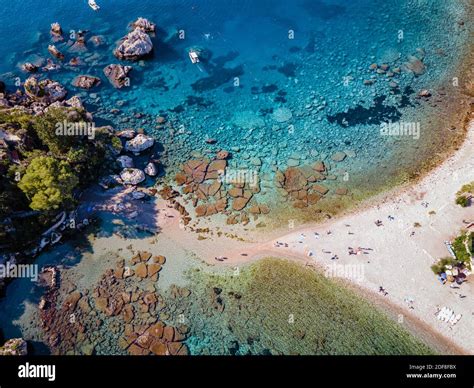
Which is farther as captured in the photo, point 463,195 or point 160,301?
point 463,195

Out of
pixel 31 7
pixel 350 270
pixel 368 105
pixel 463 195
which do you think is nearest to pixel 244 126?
pixel 368 105

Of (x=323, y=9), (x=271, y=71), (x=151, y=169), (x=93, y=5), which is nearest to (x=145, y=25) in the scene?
(x=93, y=5)

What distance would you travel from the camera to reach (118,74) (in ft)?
172

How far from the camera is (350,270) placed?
122ft

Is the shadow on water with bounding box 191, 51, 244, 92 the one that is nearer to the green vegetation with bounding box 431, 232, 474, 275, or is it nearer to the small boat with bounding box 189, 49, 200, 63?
the small boat with bounding box 189, 49, 200, 63

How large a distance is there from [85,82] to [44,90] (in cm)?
500

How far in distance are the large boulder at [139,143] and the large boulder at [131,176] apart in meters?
3.07

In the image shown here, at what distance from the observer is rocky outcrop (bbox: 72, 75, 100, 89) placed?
51.5 meters

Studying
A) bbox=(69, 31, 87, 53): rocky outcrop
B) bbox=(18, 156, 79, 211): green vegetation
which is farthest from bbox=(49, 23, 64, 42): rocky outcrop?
bbox=(18, 156, 79, 211): green vegetation

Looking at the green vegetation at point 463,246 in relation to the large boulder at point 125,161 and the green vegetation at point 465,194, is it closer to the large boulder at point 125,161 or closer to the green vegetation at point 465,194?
the green vegetation at point 465,194

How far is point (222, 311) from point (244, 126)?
22619 millimetres

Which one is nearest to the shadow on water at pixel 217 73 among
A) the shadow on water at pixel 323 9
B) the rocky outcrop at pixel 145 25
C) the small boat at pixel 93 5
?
the rocky outcrop at pixel 145 25

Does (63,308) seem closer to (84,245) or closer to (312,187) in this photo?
(84,245)

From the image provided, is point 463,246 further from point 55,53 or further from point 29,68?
point 29,68
